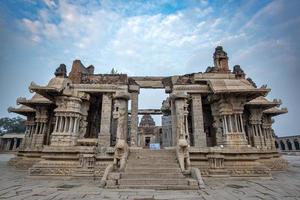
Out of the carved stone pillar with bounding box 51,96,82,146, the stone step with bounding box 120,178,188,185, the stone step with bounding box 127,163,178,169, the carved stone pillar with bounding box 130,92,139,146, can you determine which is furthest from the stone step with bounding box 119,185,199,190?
the carved stone pillar with bounding box 51,96,82,146

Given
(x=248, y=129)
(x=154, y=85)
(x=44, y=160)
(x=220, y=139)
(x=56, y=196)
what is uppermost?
(x=154, y=85)

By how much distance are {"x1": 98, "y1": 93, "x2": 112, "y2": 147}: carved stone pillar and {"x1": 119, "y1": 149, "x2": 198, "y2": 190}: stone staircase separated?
3335 mm

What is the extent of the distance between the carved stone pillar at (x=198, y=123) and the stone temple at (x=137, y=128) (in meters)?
0.07

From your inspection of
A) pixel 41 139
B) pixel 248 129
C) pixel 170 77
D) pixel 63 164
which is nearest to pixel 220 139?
pixel 248 129

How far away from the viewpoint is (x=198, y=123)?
42.0 feet

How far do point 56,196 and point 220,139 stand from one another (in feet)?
35.5

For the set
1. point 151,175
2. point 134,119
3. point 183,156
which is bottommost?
point 151,175

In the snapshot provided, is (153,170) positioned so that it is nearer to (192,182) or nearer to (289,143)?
(192,182)

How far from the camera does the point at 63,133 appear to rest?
37.3 ft

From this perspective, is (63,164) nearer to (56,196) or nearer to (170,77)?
(56,196)

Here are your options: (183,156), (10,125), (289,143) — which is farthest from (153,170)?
(10,125)

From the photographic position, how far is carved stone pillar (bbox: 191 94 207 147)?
12352mm

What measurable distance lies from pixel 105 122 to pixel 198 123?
692 cm

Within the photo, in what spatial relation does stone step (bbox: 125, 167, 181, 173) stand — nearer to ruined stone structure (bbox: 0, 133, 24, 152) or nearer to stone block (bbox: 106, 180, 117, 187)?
stone block (bbox: 106, 180, 117, 187)
